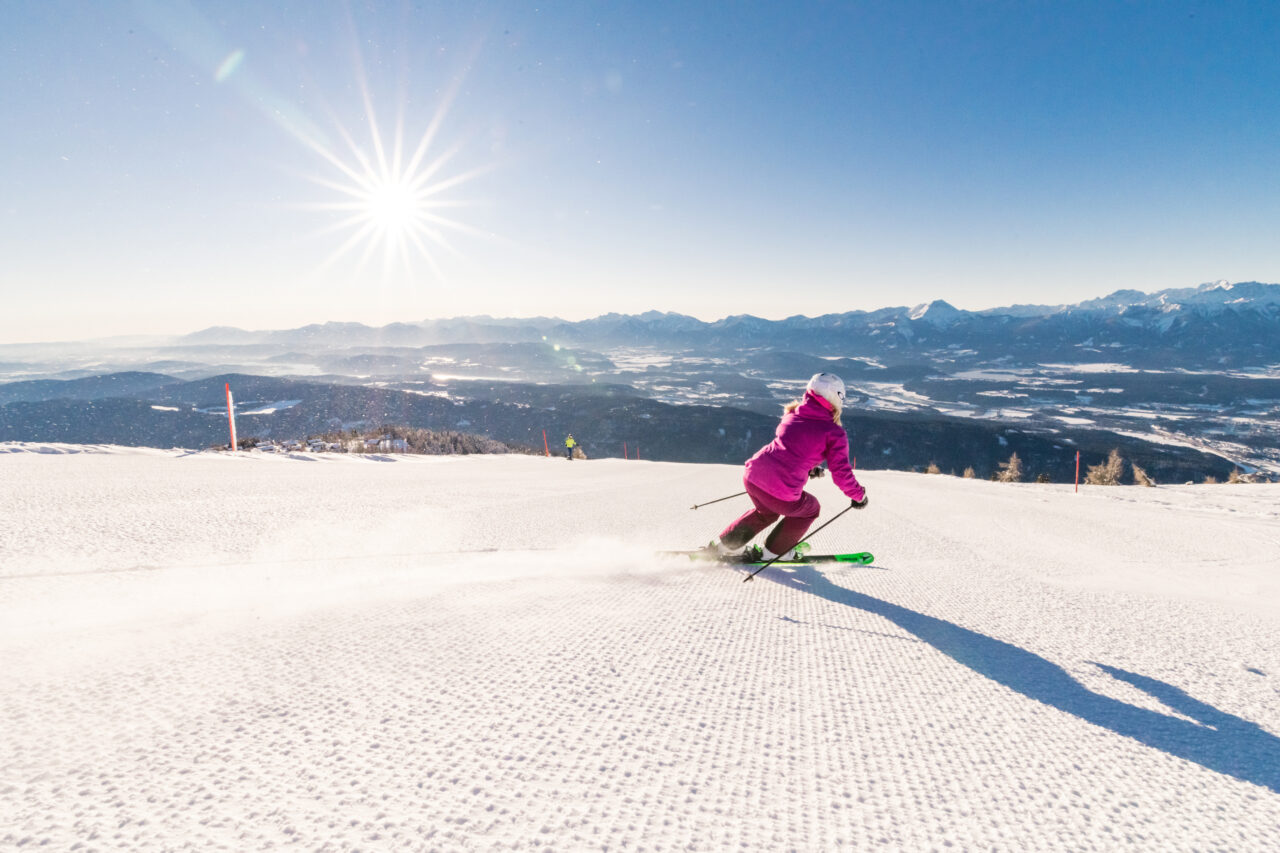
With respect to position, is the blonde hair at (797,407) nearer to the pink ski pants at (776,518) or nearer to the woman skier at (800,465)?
the woman skier at (800,465)

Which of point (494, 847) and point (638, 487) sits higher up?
point (494, 847)

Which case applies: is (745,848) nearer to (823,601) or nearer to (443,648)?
(443,648)

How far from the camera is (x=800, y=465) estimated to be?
3.68 m

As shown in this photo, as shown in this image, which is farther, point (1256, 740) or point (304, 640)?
point (304, 640)

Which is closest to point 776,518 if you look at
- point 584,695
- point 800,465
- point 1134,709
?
point 800,465

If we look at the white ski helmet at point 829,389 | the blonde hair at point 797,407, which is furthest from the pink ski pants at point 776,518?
the white ski helmet at point 829,389

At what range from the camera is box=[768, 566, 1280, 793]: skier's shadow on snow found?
1.55m

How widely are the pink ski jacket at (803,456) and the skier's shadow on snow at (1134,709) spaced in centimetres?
112

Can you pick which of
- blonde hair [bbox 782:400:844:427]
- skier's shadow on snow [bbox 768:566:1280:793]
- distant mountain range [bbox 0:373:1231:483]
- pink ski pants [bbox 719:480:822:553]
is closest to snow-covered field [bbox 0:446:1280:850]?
skier's shadow on snow [bbox 768:566:1280:793]

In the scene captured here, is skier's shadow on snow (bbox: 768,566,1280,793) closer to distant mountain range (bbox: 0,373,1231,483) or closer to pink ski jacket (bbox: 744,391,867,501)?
pink ski jacket (bbox: 744,391,867,501)

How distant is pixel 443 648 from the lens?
1966mm

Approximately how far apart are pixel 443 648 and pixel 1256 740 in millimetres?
2659

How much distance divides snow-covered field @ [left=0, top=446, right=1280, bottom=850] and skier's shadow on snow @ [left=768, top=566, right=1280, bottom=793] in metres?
0.01

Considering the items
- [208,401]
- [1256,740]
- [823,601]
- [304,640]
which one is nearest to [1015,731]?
[1256,740]
